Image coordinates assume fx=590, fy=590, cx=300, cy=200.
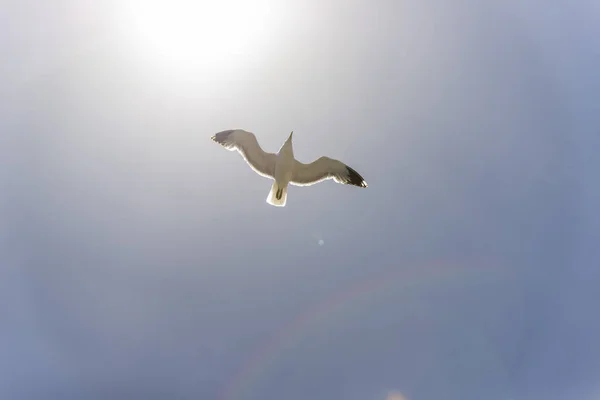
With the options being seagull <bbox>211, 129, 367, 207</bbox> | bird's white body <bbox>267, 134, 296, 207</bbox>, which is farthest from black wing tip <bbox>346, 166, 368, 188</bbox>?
bird's white body <bbox>267, 134, 296, 207</bbox>

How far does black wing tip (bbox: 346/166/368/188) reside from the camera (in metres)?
13.8

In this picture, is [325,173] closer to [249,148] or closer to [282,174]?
[282,174]

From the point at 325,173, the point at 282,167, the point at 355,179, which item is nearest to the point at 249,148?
the point at 282,167

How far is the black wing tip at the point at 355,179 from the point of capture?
13.8 meters

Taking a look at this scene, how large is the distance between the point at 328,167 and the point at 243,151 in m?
2.00

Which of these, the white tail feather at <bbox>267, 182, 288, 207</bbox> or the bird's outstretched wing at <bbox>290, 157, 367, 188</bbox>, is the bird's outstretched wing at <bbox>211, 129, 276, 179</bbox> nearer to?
the white tail feather at <bbox>267, 182, 288, 207</bbox>

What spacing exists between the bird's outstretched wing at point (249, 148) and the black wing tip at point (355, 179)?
1.79 metres

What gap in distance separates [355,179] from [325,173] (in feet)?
2.40

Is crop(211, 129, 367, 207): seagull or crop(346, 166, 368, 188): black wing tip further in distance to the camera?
crop(346, 166, 368, 188): black wing tip

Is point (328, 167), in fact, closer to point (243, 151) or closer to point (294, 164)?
point (294, 164)

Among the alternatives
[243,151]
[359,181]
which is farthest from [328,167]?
[243,151]

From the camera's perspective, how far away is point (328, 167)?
13.7 m

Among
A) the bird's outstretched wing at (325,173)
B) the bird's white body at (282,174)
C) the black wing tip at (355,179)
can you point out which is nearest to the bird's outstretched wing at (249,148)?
the bird's white body at (282,174)

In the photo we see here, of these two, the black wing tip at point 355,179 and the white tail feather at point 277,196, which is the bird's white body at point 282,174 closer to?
the white tail feather at point 277,196
